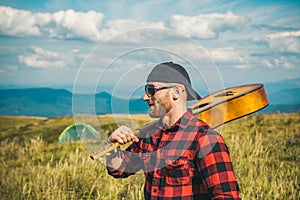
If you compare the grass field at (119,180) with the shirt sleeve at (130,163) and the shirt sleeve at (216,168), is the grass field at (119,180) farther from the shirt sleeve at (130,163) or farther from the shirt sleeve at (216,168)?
the shirt sleeve at (216,168)

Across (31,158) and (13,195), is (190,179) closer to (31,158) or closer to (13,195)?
(13,195)

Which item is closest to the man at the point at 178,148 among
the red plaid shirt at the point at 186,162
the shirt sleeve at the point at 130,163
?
the red plaid shirt at the point at 186,162

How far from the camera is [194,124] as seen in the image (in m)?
2.59

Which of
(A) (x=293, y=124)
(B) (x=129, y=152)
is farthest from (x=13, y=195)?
(A) (x=293, y=124)

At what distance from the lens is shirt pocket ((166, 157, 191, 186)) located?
257 centimetres

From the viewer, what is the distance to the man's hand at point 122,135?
2.39 metres

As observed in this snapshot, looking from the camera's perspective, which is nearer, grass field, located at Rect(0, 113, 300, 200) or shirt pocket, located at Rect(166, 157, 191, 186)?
shirt pocket, located at Rect(166, 157, 191, 186)

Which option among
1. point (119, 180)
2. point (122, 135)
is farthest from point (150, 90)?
point (119, 180)

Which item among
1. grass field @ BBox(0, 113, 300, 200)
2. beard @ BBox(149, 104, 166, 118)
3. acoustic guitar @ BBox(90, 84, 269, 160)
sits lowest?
grass field @ BBox(0, 113, 300, 200)

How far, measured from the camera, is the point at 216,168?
242cm

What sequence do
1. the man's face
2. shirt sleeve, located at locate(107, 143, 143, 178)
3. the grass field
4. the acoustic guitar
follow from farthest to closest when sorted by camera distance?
the grass field < shirt sleeve, located at locate(107, 143, 143, 178) < the acoustic guitar < the man's face

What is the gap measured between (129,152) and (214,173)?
2.63ft

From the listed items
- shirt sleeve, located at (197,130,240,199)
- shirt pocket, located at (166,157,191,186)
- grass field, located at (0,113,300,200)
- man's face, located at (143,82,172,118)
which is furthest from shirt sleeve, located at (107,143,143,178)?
shirt sleeve, located at (197,130,240,199)

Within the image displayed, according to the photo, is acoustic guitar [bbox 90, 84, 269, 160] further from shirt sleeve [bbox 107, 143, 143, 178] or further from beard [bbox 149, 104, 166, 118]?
shirt sleeve [bbox 107, 143, 143, 178]
